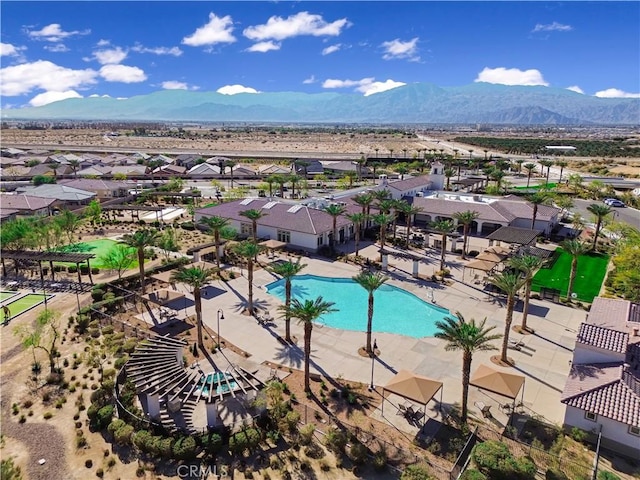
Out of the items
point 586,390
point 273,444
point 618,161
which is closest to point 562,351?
point 586,390

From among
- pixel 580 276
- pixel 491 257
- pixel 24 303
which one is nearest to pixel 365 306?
pixel 491 257

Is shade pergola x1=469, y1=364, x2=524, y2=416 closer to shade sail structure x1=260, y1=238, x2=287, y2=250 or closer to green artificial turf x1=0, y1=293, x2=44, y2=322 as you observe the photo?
shade sail structure x1=260, y1=238, x2=287, y2=250

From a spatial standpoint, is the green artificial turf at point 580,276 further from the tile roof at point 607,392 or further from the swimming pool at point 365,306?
the tile roof at point 607,392

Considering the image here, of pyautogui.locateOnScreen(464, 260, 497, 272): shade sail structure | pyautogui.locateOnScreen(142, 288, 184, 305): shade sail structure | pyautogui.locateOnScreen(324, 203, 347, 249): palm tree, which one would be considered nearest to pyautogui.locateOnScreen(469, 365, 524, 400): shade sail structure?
pyautogui.locateOnScreen(464, 260, 497, 272): shade sail structure

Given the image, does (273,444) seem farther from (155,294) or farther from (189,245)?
(189,245)

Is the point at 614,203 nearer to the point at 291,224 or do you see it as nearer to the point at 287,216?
the point at 287,216

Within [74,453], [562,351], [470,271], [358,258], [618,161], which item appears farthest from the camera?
[618,161]

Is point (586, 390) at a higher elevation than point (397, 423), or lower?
higher
